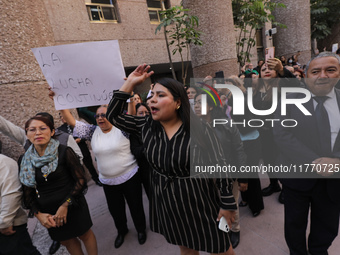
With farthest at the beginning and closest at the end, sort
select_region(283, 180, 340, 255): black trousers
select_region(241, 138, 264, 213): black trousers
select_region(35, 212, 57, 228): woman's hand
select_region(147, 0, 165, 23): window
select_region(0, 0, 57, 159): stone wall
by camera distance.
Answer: select_region(147, 0, 165, 23): window
select_region(0, 0, 57, 159): stone wall
select_region(241, 138, 264, 213): black trousers
select_region(35, 212, 57, 228): woman's hand
select_region(283, 180, 340, 255): black trousers

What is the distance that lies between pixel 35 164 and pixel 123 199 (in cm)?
114

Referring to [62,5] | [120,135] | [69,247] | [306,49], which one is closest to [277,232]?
[120,135]

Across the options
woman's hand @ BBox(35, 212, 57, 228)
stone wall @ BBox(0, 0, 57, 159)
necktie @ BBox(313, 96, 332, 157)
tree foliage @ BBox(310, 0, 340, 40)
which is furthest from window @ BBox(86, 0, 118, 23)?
tree foliage @ BBox(310, 0, 340, 40)

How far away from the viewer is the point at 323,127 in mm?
1413

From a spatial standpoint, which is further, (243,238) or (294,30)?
(294,30)

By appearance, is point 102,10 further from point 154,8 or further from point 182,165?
point 182,165

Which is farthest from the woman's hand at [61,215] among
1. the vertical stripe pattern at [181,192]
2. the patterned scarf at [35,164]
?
the vertical stripe pattern at [181,192]

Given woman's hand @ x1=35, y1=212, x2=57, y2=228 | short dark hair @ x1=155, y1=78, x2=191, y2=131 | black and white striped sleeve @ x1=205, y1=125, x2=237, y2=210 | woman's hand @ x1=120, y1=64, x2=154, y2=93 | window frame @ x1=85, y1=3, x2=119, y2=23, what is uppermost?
window frame @ x1=85, y1=3, x2=119, y2=23

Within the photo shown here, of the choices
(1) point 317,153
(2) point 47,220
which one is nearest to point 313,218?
(1) point 317,153

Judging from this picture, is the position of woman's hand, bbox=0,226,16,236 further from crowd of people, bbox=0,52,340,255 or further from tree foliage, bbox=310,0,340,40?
tree foliage, bbox=310,0,340,40

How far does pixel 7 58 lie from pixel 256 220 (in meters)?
4.26

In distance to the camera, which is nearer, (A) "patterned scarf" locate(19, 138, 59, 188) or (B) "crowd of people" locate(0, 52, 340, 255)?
(B) "crowd of people" locate(0, 52, 340, 255)

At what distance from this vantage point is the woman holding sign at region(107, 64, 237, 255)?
4.24 feet

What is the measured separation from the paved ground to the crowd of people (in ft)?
0.60
